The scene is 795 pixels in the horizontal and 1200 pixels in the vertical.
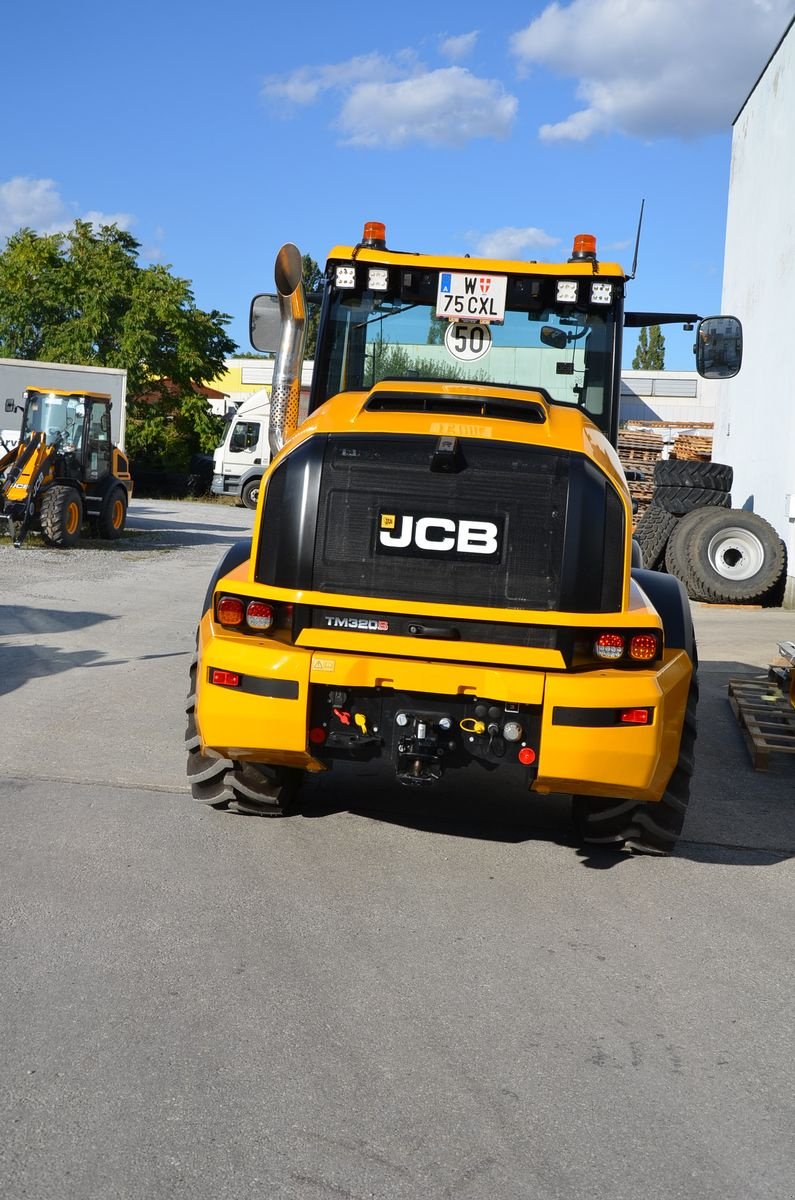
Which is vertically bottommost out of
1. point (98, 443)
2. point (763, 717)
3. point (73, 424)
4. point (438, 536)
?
point (763, 717)

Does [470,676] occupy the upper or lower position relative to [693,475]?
lower

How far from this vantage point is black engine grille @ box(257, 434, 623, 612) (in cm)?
495

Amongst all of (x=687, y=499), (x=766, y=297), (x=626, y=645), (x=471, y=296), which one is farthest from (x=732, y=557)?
(x=626, y=645)

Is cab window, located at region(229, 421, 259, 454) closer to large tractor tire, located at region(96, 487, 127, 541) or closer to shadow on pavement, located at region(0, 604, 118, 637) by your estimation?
large tractor tire, located at region(96, 487, 127, 541)

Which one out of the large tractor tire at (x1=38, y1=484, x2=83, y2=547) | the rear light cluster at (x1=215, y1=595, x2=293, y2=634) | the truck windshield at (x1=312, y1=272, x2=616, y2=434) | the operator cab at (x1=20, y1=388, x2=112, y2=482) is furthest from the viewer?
the operator cab at (x1=20, y1=388, x2=112, y2=482)

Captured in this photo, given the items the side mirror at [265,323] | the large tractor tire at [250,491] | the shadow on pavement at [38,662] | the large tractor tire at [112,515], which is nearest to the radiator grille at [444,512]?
the side mirror at [265,323]

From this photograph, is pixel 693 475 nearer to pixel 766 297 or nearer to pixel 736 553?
pixel 736 553

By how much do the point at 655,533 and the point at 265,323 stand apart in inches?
474

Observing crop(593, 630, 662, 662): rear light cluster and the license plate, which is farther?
the license plate

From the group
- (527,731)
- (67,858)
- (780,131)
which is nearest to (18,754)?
(67,858)

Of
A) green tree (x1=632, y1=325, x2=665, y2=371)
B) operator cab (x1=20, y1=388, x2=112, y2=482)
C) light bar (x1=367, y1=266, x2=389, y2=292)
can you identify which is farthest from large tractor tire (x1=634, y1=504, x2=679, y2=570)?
green tree (x1=632, y1=325, x2=665, y2=371)

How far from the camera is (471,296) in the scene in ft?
22.0

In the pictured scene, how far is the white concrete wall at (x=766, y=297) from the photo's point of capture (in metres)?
17.9

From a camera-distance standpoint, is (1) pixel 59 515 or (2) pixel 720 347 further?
(1) pixel 59 515
